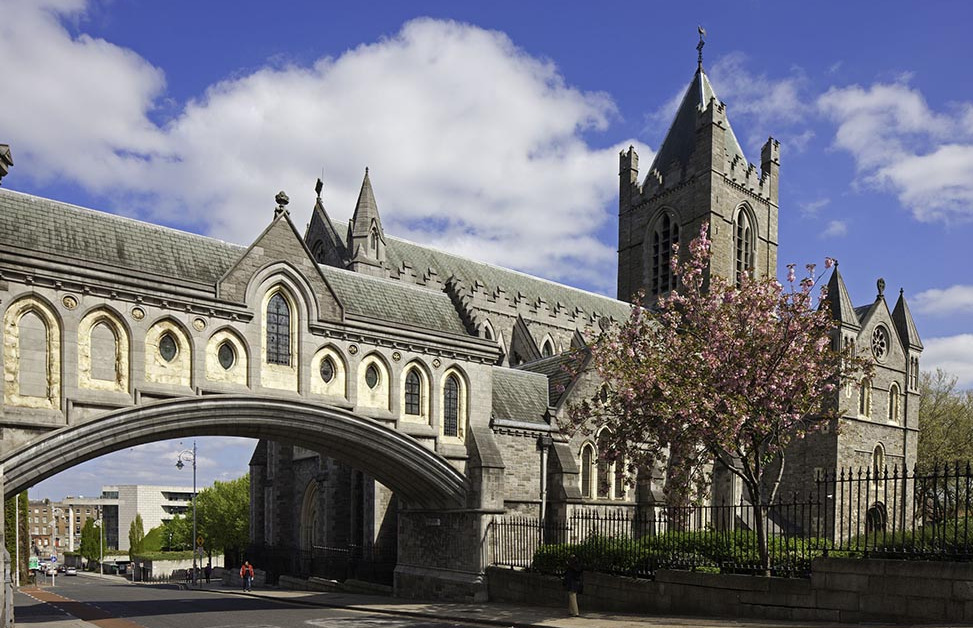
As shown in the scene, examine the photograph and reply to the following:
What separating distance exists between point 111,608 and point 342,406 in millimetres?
12259

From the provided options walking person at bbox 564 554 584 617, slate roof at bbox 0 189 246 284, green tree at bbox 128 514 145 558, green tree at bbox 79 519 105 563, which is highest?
slate roof at bbox 0 189 246 284

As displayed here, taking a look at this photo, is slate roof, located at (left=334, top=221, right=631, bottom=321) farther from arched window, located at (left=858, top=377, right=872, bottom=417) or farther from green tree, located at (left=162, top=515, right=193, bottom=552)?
green tree, located at (left=162, top=515, right=193, bottom=552)

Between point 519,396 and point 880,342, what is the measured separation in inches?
1041

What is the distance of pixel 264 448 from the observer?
126 feet

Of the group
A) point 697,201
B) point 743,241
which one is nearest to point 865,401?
point 743,241

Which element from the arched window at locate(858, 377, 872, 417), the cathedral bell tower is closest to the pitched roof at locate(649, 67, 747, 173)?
the cathedral bell tower

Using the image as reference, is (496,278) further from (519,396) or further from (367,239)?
(519,396)

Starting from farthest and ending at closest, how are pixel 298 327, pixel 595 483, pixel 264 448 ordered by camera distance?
pixel 264 448 < pixel 595 483 < pixel 298 327

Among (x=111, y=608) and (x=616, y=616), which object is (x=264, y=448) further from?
(x=616, y=616)

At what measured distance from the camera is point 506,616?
17.6m

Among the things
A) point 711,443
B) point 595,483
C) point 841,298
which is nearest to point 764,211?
point 841,298

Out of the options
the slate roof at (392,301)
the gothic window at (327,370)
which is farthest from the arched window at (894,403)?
the gothic window at (327,370)

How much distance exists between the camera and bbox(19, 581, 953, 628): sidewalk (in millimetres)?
14320

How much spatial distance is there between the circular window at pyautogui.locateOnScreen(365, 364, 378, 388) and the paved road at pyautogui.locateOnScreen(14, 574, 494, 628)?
5678 millimetres
